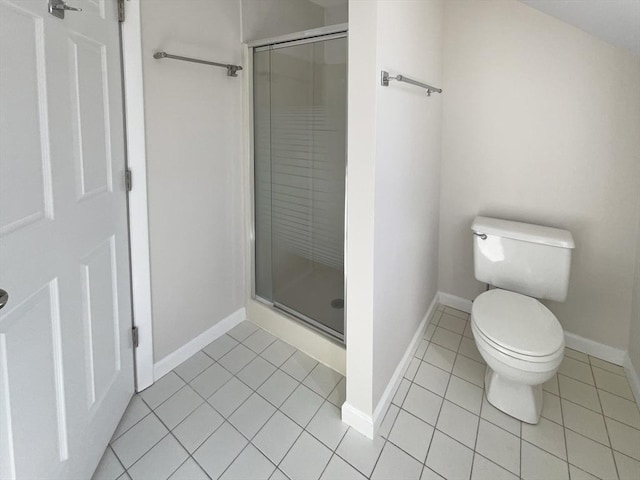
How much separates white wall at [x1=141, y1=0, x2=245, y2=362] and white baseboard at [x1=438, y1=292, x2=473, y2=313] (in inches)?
59.1

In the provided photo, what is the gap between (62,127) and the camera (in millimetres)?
1115

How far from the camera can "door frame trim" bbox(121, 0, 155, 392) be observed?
1541 millimetres

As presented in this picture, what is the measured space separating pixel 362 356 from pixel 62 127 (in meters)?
1.36

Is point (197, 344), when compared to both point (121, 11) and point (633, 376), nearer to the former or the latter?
point (121, 11)

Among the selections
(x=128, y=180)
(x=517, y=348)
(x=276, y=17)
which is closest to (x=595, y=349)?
(x=517, y=348)

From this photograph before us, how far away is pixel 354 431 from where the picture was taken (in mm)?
1604

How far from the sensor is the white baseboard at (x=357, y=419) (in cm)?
157

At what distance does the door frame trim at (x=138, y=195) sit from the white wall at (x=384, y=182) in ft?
3.06

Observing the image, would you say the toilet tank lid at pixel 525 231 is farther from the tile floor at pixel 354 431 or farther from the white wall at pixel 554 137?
the tile floor at pixel 354 431

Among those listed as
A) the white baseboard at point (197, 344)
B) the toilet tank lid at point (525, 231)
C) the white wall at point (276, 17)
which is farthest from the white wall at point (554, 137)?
the white baseboard at point (197, 344)

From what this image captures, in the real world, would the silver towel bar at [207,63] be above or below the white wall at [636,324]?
above

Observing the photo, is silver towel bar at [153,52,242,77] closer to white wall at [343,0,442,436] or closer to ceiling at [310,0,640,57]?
white wall at [343,0,442,436]

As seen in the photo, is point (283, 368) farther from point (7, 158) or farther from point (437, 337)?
point (7, 158)

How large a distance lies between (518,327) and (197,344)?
1701 millimetres
